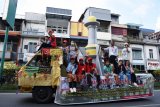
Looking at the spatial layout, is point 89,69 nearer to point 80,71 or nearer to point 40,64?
point 80,71

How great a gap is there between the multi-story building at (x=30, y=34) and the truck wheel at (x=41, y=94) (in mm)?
21449

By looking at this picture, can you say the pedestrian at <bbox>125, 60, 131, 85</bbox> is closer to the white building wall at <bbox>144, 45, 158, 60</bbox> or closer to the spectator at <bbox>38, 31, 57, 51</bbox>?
the spectator at <bbox>38, 31, 57, 51</bbox>

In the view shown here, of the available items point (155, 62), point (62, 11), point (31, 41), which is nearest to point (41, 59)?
point (31, 41)

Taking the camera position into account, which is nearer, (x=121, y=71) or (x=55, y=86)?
(x=55, y=86)

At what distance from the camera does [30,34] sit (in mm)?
31078

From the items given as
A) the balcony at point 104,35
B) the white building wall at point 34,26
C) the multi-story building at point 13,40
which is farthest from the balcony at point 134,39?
the multi-story building at point 13,40

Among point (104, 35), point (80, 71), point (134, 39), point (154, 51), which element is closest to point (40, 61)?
point (80, 71)

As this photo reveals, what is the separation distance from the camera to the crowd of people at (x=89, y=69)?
8727mm

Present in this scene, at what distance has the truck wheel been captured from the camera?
27.9 feet

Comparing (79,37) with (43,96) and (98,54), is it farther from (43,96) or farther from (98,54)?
(43,96)

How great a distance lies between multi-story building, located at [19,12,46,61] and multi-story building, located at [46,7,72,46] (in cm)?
122

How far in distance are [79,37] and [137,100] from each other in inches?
926

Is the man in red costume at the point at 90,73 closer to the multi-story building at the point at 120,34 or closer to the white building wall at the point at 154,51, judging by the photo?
the multi-story building at the point at 120,34

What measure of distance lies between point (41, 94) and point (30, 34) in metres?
23.6
